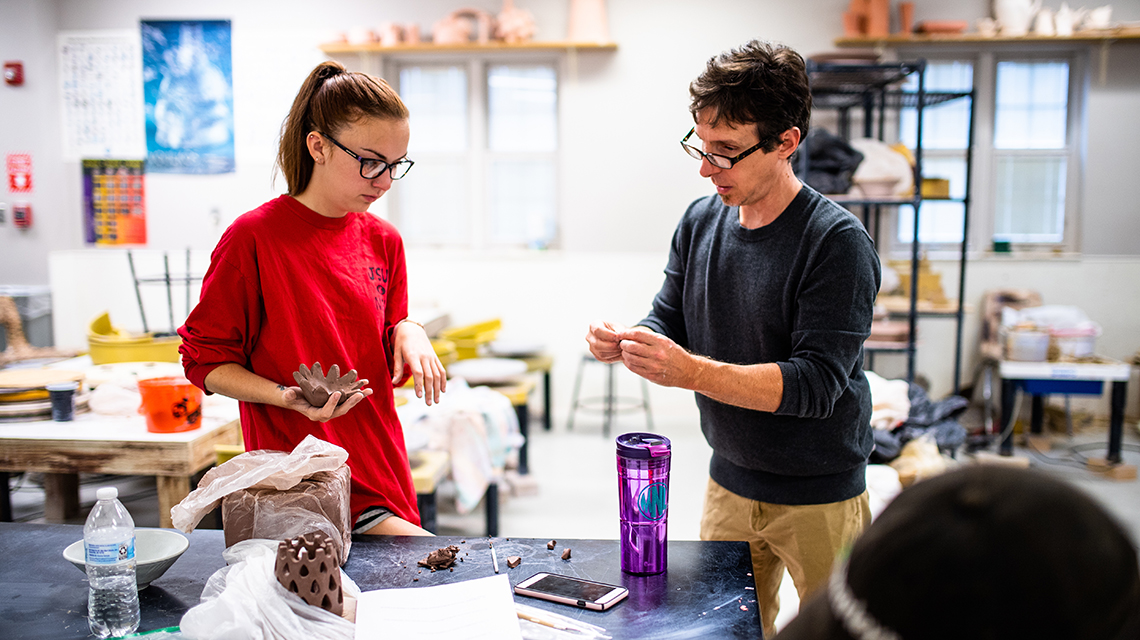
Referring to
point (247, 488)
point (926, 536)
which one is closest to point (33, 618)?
point (247, 488)

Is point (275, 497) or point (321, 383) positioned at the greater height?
point (321, 383)

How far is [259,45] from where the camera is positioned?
18.0 ft

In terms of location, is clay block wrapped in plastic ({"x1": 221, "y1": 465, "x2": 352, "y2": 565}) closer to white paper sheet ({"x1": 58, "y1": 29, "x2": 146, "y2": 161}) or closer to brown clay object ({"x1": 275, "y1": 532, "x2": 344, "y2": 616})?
brown clay object ({"x1": 275, "y1": 532, "x2": 344, "y2": 616})

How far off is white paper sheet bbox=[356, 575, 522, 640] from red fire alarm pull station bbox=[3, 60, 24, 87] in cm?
601

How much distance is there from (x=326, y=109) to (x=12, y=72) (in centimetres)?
552

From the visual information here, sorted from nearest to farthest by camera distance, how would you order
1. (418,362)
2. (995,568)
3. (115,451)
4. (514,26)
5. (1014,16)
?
(995,568)
(418,362)
(115,451)
(1014,16)
(514,26)

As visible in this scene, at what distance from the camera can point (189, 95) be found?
5.54 meters

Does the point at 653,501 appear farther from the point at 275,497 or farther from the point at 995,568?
the point at 995,568

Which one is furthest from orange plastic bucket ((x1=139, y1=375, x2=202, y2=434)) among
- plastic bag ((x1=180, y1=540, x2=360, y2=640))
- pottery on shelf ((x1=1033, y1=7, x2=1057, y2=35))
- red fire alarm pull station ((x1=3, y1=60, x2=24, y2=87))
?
pottery on shelf ((x1=1033, y1=7, x2=1057, y2=35))

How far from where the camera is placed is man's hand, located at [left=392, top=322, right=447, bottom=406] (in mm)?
1505

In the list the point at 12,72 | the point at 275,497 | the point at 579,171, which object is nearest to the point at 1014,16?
the point at 579,171

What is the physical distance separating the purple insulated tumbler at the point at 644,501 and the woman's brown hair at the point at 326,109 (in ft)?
2.53

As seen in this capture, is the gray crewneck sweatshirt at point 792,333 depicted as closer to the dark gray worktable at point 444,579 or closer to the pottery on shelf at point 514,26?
the dark gray worktable at point 444,579

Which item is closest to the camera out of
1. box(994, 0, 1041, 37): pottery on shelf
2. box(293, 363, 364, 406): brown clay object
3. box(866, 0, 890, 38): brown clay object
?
box(293, 363, 364, 406): brown clay object
